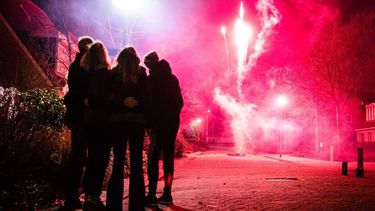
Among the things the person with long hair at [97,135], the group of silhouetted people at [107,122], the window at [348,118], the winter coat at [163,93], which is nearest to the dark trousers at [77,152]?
the group of silhouetted people at [107,122]

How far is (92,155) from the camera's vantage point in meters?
4.65

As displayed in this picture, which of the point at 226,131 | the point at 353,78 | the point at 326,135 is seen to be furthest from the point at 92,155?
the point at 226,131

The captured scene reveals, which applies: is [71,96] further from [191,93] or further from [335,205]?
[191,93]

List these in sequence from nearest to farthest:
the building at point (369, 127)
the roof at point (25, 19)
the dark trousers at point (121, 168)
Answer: the dark trousers at point (121, 168)
the roof at point (25, 19)
the building at point (369, 127)

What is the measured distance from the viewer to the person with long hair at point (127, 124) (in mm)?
4465

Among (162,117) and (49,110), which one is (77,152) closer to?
(162,117)

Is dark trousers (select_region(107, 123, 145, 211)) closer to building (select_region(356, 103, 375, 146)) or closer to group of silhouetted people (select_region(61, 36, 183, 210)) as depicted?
group of silhouetted people (select_region(61, 36, 183, 210))

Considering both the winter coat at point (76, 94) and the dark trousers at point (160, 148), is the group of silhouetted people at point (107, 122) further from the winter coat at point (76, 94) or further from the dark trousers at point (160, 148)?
the dark trousers at point (160, 148)

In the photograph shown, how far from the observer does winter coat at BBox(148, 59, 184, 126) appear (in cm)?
590

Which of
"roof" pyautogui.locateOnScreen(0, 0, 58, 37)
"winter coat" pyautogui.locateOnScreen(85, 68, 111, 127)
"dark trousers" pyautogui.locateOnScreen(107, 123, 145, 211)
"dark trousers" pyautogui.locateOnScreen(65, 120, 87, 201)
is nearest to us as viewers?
"dark trousers" pyautogui.locateOnScreen(107, 123, 145, 211)

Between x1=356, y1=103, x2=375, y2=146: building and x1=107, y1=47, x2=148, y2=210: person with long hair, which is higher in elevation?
x1=356, y1=103, x2=375, y2=146: building

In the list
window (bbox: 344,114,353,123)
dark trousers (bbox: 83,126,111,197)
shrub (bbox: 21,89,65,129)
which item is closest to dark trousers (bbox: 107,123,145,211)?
dark trousers (bbox: 83,126,111,197)

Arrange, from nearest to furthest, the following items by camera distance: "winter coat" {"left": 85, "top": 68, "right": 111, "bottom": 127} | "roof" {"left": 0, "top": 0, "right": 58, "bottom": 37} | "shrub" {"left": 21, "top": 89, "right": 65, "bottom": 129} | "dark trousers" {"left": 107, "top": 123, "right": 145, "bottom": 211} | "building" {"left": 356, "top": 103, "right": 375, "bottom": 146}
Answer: "dark trousers" {"left": 107, "top": 123, "right": 145, "bottom": 211}, "winter coat" {"left": 85, "top": 68, "right": 111, "bottom": 127}, "shrub" {"left": 21, "top": 89, "right": 65, "bottom": 129}, "roof" {"left": 0, "top": 0, "right": 58, "bottom": 37}, "building" {"left": 356, "top": 103, "right": 375, "bottom": 146}

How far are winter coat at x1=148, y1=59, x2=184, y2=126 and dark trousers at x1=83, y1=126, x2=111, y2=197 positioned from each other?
4.31 ft
